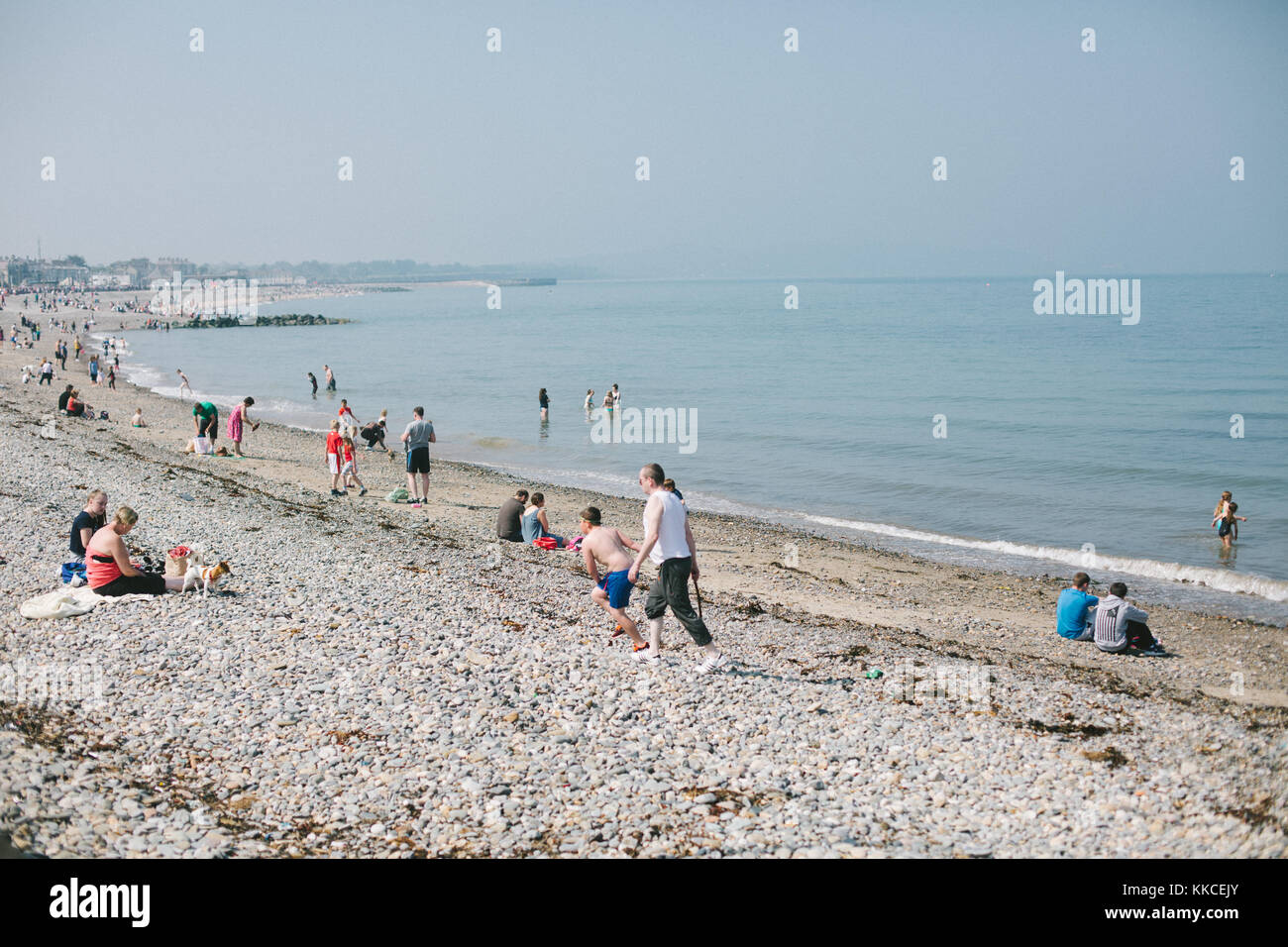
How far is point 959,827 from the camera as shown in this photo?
6.46 metres

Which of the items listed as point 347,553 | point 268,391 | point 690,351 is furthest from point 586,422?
point 690,351

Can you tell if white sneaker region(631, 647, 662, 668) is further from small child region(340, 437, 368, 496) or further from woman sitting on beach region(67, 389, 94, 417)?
woman sitting on beach region(67, 389, 94, 417)

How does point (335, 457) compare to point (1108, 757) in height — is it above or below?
above

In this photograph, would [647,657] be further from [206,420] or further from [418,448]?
[206,420]

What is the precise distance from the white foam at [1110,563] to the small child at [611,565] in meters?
12.4

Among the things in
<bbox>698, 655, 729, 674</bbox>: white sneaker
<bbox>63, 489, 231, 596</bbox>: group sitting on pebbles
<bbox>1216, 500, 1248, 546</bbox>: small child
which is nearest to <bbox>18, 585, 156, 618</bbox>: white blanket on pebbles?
<bbox>63, 489, 231, 596</bbox>: group sitting on pebbles

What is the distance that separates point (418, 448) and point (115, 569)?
8.41 meters

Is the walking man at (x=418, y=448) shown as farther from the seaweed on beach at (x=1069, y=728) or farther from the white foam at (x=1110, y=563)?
the seaweed on beach at (x=1069, y=728)

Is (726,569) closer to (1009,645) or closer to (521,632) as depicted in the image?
(1009,645)

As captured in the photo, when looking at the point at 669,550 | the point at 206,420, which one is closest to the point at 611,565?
the point at 669,550

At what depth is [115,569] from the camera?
10461 millimetres

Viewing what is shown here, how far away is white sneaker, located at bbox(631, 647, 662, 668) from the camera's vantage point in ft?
30.6

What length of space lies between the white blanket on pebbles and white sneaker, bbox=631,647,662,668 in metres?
5.73

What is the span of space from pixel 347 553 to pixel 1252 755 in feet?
36.8
